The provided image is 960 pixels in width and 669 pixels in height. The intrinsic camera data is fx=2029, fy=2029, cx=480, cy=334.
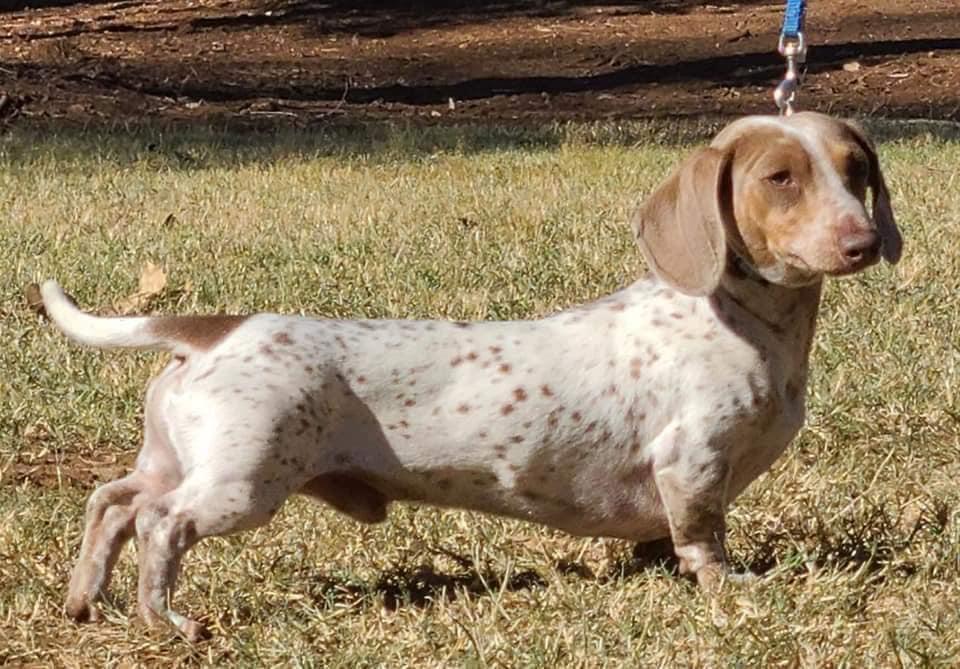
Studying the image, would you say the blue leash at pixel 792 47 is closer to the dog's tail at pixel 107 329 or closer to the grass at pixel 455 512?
the grass at pixel 455 512

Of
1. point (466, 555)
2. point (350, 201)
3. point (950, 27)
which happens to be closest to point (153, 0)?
point (950, 27)

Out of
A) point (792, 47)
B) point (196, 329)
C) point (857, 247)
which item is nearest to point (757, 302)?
point (857, 247)

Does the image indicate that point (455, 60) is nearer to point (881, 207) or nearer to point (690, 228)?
point (881, 207)

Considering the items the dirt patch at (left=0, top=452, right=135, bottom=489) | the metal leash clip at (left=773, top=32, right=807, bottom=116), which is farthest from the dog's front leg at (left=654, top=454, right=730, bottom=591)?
the dirt patch at (left=0, top=452, right=135, bottom=489)

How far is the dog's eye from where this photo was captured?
4.08 m

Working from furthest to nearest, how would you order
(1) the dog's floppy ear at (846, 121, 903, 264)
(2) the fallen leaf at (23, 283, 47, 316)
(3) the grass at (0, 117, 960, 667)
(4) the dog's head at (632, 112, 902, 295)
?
1. (2) the fallen leaf at (23, 283, 47, 316)
2. (1) the dog's floppy ear at (846, 121, 903, 264)
3. (4) the dog's head at (632, 112, 902, 295)
4. (3) the grass at (0, 117, 960, 667)

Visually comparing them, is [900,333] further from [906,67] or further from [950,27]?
[950,27]

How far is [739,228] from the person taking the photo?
4180 mm

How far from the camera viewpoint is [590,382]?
4.20 m

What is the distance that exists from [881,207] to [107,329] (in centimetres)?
166

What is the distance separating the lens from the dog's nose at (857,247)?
155 inches

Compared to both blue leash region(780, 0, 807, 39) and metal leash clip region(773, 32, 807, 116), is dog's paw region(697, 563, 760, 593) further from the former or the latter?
blue leash region(780, 0, 807, 39)

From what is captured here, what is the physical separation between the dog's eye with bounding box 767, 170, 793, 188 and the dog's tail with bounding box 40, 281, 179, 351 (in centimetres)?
125

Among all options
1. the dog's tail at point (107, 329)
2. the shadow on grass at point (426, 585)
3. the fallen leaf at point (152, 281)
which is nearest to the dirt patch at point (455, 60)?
the fallen leaf at point (152, 281)
